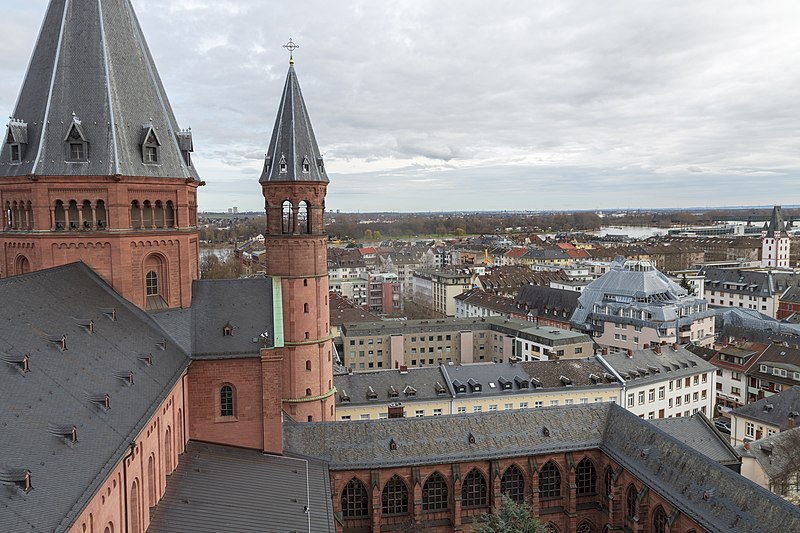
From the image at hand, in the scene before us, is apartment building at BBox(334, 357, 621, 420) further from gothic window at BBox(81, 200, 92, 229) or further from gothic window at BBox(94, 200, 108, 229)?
gothic window at BBox(81, 200, 92, 229)

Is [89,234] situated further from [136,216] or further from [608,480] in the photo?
[608,480]

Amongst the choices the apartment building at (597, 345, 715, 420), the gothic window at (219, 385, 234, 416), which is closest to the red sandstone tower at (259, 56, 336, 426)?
the gothic window at (219, 385, 234, 416)

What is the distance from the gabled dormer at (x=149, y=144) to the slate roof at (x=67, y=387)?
7518 millimetres

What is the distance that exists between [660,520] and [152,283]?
3127 cm

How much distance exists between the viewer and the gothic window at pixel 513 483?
41.4m

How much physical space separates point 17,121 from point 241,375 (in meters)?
18.5

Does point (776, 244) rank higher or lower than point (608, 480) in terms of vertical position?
higher

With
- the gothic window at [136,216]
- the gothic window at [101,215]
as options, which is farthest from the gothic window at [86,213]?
the gothic window at [136,216]

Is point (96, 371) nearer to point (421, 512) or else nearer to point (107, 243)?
point (107, 243)

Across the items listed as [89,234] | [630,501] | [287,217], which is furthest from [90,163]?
[630,501]

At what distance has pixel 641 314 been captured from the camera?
100312 mm

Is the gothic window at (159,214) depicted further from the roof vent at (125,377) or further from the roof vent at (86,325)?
the roof vent at (125,377)

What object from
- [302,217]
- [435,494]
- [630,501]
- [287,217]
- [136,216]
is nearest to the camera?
[136,216]

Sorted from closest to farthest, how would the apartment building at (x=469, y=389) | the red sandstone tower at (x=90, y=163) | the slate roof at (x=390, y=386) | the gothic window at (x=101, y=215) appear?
the red sandstone tower at (x=90, y=163)
the gothic window at (x=101, y=215)
the slate roof at (x=390, y=386)
the apartment building at (x=469, y=389)
